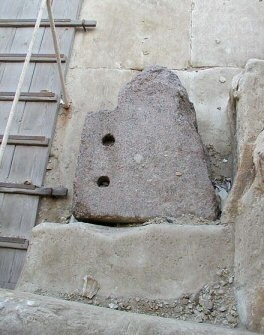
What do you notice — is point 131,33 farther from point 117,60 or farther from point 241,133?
point 241,133

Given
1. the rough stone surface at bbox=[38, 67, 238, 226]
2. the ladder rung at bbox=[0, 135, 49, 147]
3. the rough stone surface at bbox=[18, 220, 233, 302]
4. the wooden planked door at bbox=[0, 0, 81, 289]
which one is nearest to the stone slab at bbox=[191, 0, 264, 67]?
the rough stone surface at bbox=[38, 67, 238, 226]

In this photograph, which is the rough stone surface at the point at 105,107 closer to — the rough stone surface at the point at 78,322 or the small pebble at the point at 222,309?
the small pebble at the point at 222,309

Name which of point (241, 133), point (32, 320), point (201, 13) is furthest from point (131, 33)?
point (32, 320)

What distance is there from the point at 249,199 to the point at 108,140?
0.79 m

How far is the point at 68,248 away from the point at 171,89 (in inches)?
35.3

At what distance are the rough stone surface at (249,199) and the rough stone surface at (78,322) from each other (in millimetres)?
142

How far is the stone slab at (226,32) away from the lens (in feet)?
9.21

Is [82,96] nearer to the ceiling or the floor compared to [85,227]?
nearer to the ceiling

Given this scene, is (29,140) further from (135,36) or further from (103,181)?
(135,36)

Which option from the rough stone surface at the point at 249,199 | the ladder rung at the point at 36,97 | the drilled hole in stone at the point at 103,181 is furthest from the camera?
the ladder rung at the point at 36,97

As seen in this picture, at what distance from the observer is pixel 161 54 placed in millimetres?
2887

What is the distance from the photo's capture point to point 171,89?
232cm

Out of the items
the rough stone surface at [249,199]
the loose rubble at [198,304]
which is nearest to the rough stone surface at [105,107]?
the rough stone surface at [249,199]

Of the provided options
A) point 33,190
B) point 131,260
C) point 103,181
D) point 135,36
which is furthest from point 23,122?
point 131,260
